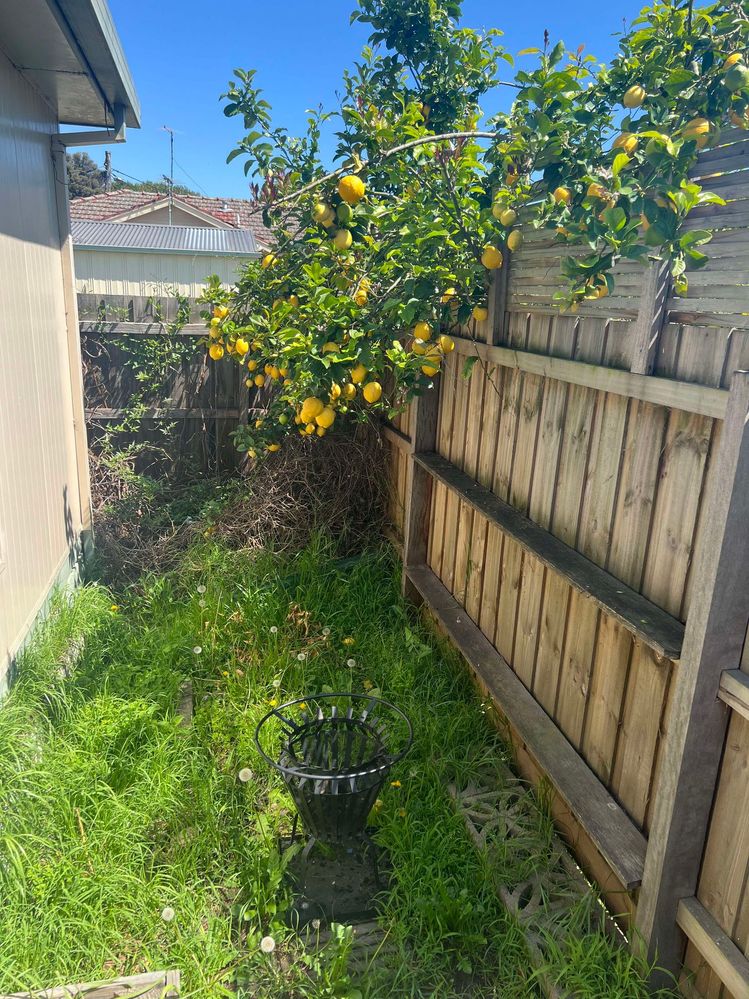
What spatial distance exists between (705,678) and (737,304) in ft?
2.81

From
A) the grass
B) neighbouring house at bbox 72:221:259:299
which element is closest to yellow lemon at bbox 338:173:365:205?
the grass

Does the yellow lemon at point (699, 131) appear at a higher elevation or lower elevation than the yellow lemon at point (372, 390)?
higher

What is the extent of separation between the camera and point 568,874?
2.37 metres

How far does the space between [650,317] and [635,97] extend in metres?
0.59

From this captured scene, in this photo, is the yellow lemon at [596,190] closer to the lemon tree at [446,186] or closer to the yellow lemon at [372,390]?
the lemon tree at [446,186]

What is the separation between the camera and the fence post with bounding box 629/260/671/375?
1.83m

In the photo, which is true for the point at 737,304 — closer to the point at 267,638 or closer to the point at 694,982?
the point at 694,982

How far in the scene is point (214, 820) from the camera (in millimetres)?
2594

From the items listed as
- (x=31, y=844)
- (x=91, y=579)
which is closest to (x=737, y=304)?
(x=31, y=844)

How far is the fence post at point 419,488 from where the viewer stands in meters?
3.94

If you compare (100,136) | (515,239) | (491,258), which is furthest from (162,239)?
(515,239)

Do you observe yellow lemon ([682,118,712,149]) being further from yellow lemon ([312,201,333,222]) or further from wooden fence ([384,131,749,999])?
yellow lemon ([312,201,333,222])

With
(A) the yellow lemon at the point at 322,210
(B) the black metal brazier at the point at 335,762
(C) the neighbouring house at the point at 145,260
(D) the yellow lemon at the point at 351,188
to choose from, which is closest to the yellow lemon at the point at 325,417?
(A) the yellow lemon at the point at 322,210

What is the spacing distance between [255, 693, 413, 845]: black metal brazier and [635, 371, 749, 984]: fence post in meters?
0.86
